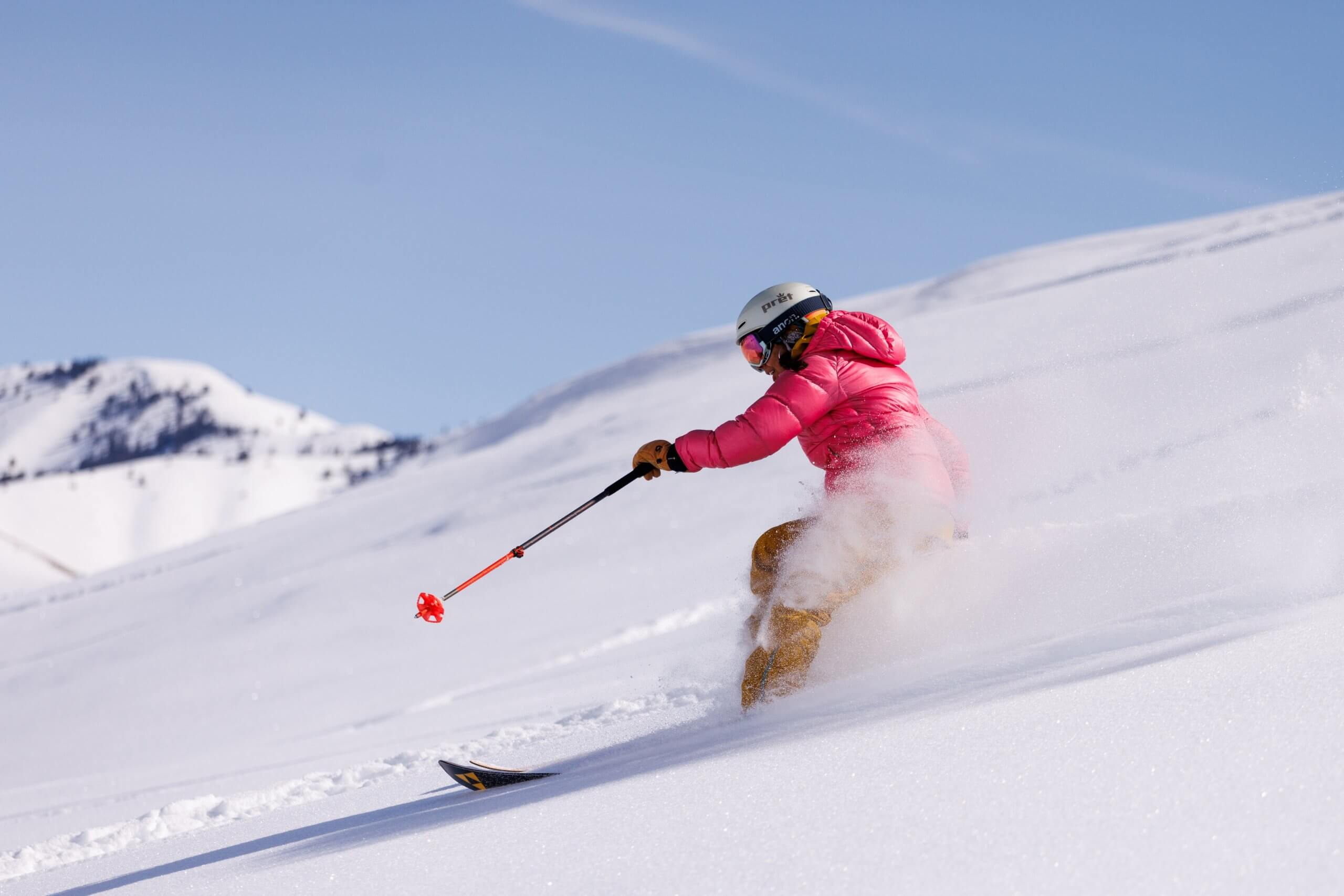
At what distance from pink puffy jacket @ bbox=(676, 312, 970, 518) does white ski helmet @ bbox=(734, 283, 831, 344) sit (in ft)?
0.34

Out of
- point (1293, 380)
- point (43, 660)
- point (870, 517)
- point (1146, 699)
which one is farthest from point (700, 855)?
point (43, 660)

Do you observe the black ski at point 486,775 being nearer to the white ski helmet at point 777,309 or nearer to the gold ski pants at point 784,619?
the gold ski pants at point 784,619

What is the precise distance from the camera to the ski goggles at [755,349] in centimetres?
471

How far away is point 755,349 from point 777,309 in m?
0.18

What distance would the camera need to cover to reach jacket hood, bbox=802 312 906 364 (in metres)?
4.57

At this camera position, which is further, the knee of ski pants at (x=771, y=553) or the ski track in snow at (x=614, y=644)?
the ski track in snow at (x=614, y=644)

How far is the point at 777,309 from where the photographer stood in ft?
15.4

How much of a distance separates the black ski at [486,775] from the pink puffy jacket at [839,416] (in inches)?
51.6

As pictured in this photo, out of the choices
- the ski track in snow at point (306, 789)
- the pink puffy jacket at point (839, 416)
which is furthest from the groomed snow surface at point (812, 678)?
the pink puffy jacket at point (839, 416)

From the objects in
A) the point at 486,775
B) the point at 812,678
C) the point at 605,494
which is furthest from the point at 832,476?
the point at 486,775

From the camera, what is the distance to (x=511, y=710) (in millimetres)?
7406

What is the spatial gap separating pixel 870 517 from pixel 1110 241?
→ 85.1 feet

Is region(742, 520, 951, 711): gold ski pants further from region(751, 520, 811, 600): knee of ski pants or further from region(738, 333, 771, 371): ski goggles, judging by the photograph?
region(738, 333, 771, 371): ski goggles

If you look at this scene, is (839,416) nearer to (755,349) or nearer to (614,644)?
(755,349)
